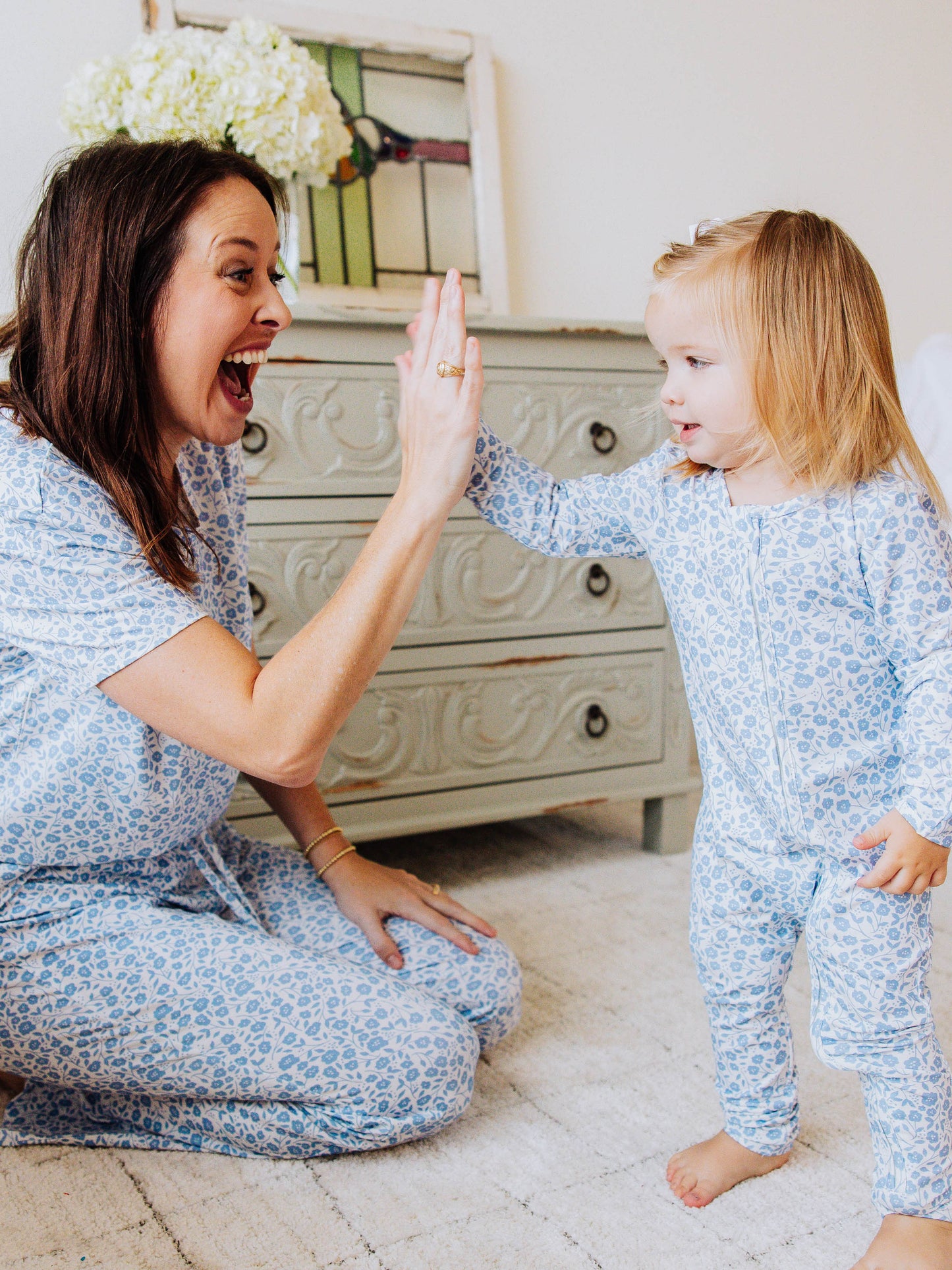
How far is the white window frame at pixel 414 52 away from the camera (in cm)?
190

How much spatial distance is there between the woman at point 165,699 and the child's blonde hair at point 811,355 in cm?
23

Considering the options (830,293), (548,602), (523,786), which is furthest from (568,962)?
(830,293)

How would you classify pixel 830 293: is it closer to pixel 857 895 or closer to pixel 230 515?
pixel 857 895

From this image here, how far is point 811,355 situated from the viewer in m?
0.92

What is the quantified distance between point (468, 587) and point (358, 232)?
29.8 inches

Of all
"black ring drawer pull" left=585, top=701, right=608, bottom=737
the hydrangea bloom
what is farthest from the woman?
"black ring drawer pull" left=585, top=701, right=608, bottom=737

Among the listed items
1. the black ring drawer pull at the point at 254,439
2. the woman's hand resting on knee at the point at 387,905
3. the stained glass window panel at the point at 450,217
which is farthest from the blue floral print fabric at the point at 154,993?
the stained glass window panel at the point at 450,217

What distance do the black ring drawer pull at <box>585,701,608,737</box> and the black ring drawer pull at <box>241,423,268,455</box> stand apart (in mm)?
735

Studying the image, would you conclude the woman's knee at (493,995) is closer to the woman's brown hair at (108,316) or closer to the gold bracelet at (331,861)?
the gold bracelet at (331,861)

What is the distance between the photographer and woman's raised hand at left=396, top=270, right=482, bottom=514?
897mm

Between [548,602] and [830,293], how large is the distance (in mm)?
1018

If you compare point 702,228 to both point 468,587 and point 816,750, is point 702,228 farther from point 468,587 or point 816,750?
point 468,587

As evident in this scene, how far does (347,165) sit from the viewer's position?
204 centimetres

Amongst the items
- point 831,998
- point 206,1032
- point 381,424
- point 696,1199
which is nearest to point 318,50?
point 381,424
